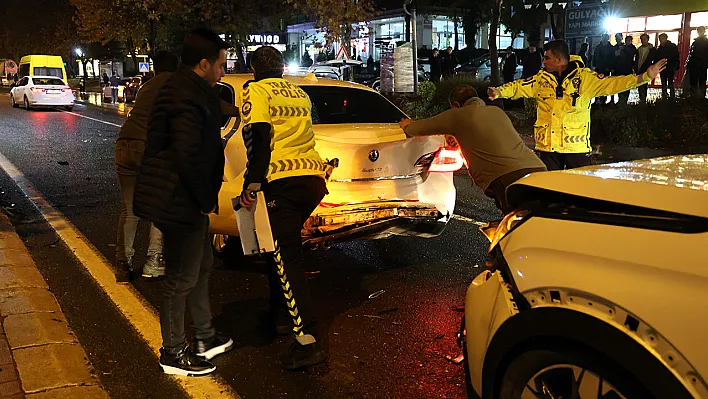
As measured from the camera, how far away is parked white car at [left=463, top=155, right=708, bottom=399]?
2004 mm

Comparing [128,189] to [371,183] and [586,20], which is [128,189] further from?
[586,20]

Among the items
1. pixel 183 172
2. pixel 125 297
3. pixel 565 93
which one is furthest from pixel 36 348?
pixel 565 93

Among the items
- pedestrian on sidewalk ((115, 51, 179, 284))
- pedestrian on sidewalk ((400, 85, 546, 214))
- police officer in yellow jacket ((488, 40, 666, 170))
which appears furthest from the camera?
police officer in yellow jacket ((488, 40, 666, 170))

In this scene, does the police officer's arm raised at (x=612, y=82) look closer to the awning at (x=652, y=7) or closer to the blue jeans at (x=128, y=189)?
the blue jeans at (x=128, y=189)

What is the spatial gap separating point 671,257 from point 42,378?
3.25 meters

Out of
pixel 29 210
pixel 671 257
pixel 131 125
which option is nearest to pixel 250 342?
pixel 131 125

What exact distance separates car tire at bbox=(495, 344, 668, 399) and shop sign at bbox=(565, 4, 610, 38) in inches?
849

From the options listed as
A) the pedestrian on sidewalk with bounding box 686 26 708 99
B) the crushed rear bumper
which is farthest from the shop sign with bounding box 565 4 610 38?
the crushed rear bumper

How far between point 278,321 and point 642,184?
272 centimetres

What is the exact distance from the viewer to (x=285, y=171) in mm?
3826

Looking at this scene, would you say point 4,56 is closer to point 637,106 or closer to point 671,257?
point 637,106

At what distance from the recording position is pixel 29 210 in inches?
325

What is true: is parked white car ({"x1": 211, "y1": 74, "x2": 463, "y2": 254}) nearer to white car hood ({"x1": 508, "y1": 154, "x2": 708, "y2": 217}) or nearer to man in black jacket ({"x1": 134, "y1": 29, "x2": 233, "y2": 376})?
man in black jacket ({"x1": 134, "y1": 29, "x2": 233, "y2": 376})

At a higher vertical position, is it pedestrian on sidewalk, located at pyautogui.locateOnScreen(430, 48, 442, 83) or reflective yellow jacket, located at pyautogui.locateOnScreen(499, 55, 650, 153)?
pedestrian on sidewalk, located at pyautogui.locateOnScreen(430, 48, 442, 83)
